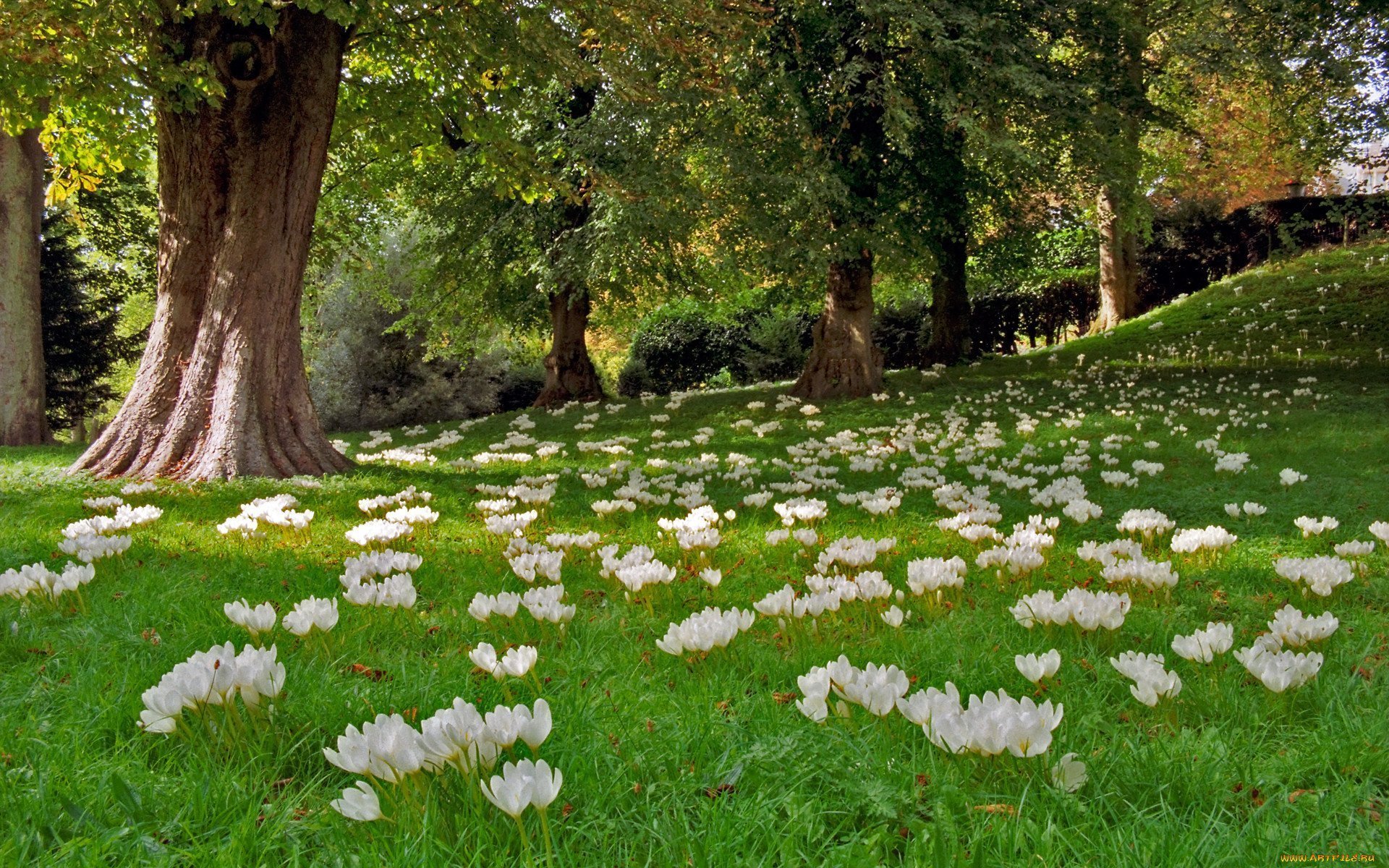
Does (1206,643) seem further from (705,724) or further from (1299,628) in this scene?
(705,724)

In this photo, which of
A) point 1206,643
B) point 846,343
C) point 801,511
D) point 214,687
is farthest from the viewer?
point 846,343

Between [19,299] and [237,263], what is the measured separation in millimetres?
11098

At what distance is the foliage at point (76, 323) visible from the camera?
25750 mm

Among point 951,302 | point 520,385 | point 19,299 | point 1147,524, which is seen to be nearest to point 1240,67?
point 951,302

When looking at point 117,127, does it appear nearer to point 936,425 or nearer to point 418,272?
point 418,272

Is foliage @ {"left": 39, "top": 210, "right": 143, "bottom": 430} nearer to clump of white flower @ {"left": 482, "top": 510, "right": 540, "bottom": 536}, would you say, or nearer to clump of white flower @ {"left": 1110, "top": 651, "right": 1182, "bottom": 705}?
clump of white flower @ {"left": 482, "top": 510, "right": 540, "bottom": 536}

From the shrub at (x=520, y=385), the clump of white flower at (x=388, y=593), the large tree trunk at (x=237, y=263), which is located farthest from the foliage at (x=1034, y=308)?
the clump of white flower at (x=388, y=593)

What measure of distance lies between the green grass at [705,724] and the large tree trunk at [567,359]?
1411 cm

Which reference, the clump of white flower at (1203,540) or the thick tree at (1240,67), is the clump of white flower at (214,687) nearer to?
the clump of white flower at (1203,540)

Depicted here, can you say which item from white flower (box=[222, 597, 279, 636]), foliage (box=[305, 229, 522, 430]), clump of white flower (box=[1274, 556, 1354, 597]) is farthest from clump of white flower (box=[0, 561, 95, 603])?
foliage (box=[305, 229, 522, 430])

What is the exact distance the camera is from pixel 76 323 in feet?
89.5

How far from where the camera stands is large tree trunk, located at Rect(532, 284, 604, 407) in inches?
806

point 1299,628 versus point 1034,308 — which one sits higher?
point 1034,308

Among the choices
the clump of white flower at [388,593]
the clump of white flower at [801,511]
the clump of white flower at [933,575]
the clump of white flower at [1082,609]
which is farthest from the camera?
the clump of white flower at [801,511]
